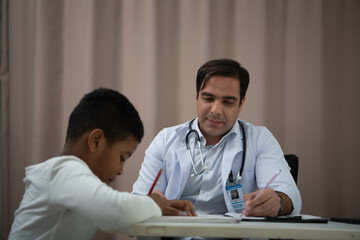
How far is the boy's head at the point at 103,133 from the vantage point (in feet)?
3.72

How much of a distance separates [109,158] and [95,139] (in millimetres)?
79

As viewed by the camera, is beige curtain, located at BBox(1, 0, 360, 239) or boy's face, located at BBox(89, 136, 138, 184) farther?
beige curtain, located at BBox(1, 0, 360, 239)

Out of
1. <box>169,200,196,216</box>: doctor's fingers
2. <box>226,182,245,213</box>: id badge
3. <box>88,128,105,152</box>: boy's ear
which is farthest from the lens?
<box>226,182,245,213</box>: id badge

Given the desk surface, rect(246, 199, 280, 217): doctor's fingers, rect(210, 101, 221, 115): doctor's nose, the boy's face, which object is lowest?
rect(246, 199, 280, 217): doctor's fingers

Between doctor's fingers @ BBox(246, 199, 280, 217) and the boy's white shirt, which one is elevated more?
the boy's white shirt

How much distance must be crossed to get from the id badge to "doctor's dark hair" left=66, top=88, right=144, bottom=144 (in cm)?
66

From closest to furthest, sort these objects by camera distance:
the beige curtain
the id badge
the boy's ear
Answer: the boy's ear < the id badge < the beige curtain

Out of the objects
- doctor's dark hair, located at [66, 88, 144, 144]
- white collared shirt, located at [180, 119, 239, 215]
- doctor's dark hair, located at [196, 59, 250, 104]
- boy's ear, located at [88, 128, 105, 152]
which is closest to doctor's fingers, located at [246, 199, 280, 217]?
white collared shirt, located at [180, 119, 239, 215]

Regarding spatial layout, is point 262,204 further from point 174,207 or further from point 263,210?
point 174,207

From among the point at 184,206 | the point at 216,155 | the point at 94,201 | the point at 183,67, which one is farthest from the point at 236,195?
the point at 183,67

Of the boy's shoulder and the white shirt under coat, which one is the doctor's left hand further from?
the boy's shoulder

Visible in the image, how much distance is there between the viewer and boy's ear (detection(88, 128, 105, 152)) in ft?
3.67

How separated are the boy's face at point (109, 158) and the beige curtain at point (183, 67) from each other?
1.48 metres

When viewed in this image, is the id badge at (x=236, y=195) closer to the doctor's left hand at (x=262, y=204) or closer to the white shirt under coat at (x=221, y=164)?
the white shirt under coat at (x=221, y=164)
